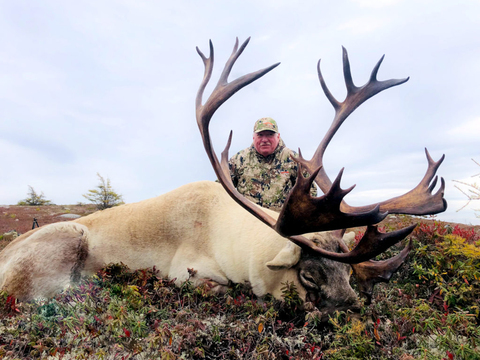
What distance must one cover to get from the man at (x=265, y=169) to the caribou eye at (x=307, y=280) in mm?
3556

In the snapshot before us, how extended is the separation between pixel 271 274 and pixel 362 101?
9.47 feet

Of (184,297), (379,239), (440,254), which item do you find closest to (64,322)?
(184,297)

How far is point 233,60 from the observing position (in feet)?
14.3

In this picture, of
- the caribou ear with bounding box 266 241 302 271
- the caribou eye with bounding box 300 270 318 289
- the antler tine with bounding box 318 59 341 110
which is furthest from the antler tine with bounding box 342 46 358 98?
the caribou eye with bounding box 300 270 318 289

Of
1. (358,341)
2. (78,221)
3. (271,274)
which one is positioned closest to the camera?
(358,341)

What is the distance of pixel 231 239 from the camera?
4.14 metres

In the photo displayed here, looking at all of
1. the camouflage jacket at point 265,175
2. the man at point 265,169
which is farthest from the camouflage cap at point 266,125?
the camouflage jacket at point 265,175

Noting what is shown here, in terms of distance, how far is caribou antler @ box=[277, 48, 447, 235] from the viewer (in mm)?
2953

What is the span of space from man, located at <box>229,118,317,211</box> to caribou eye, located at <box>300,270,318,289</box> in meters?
3.56

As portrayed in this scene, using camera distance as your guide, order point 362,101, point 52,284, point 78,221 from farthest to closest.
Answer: point 78,221, point 362,101, point 52,284

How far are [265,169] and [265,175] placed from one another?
5.6 inches

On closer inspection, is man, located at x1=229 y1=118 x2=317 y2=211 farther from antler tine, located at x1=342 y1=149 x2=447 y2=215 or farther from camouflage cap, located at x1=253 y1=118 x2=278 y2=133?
antler tine, located at x1=342 y1=149 x2=447 y2=215

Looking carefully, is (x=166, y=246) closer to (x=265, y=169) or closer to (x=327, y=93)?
(x=327, y=93)

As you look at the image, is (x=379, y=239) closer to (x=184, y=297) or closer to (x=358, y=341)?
(x=358, y=341)
